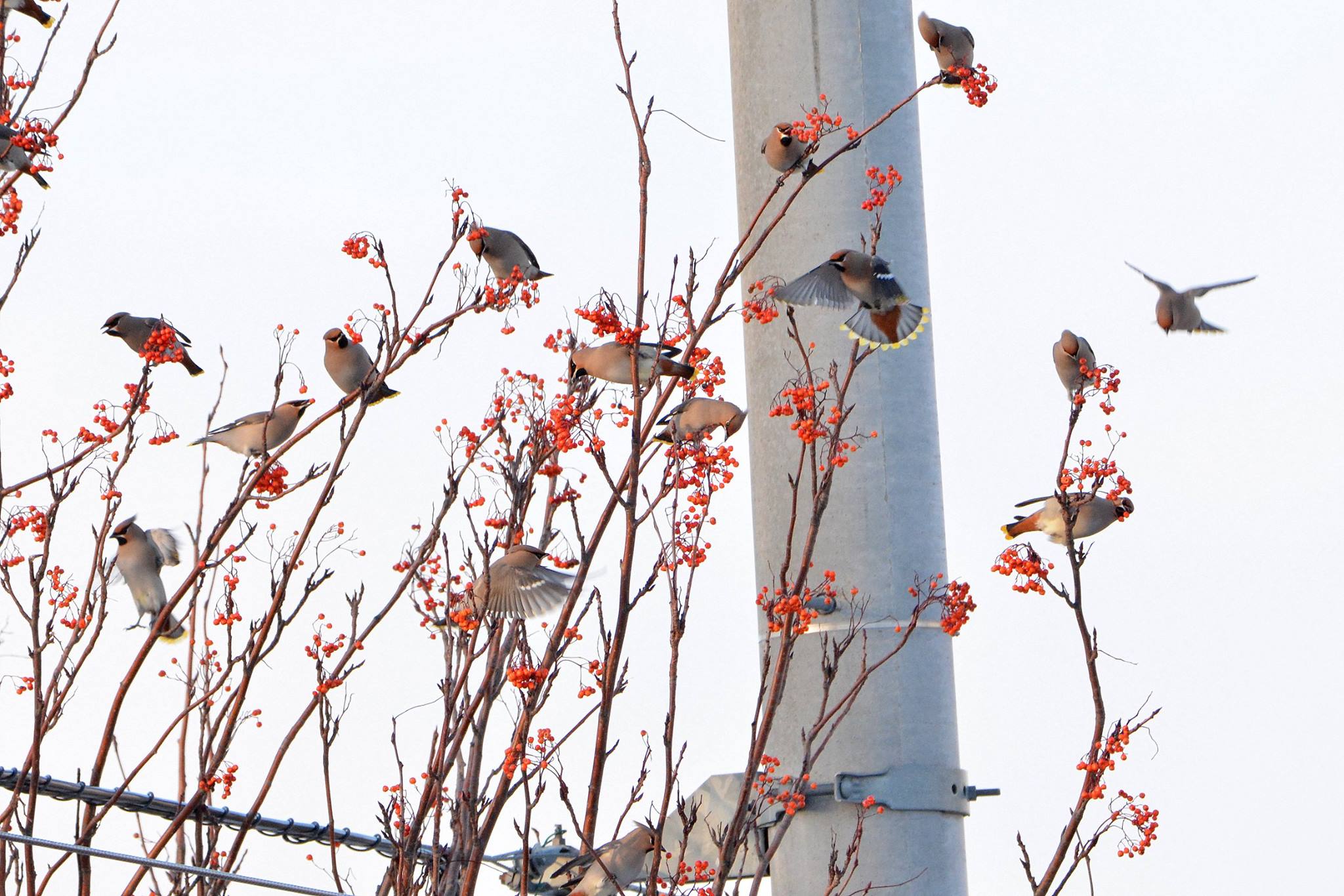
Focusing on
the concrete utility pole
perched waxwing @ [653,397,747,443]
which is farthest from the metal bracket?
perched waxwing @ [653,397,747,443]

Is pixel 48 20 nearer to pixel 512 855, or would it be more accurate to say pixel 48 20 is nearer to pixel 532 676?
pixel 532 676

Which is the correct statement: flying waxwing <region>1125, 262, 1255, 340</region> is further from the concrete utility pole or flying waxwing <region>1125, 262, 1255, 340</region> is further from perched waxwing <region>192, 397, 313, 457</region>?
perched waxwing <region>192, 397, 313, 457</region>

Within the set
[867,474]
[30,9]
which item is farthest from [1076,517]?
[30,9]

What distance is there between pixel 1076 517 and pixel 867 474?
1149 millimetres

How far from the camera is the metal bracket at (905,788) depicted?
4.20 meters

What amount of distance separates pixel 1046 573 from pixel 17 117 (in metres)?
2.02

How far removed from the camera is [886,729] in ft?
14.0

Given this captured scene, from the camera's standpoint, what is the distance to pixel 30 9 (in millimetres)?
3799

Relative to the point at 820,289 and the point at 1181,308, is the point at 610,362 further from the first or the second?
the point at 1181,308

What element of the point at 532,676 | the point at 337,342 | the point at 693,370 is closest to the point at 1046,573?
the point at 693,370

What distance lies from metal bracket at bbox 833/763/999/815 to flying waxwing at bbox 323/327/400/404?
142 centimetres

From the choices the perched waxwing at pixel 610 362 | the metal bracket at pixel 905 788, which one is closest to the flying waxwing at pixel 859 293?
the perched waxwing at pixel 610 362

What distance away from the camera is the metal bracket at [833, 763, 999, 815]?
4203 mm

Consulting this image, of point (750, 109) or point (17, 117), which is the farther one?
point (750, 109)
